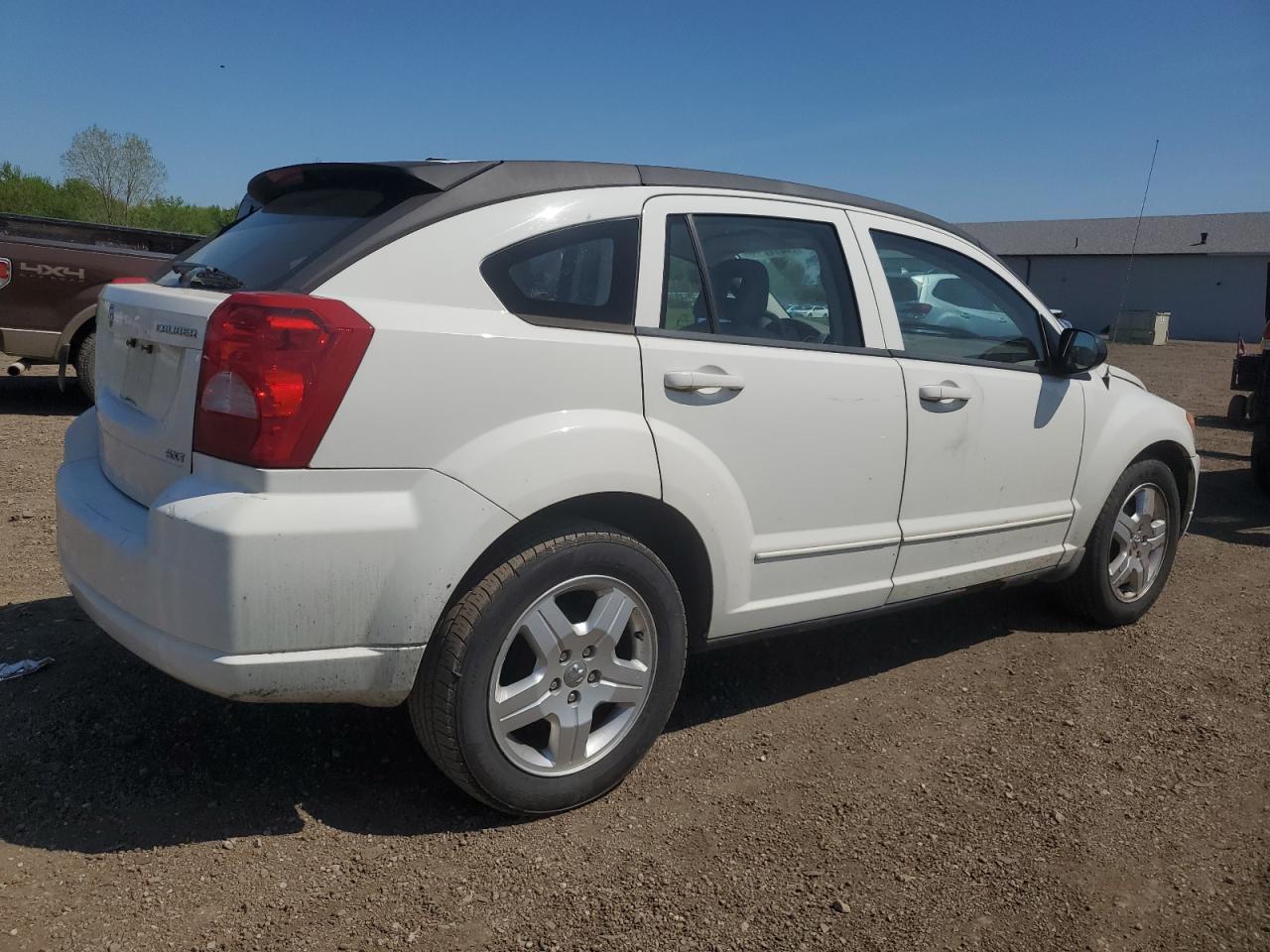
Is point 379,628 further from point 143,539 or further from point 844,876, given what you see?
point 844,876

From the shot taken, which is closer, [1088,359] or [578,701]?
[578,701]

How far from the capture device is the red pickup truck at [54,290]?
885cm

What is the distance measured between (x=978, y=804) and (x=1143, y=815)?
491 millimetres

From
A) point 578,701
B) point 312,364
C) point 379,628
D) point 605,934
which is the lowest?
point 605,934

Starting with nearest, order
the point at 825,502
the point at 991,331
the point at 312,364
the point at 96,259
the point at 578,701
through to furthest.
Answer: the point at 312,364, the point at 578,701, the point at 825,502, the point at 991,331, the point at 96,259

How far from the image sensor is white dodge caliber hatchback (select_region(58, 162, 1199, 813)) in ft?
8.29

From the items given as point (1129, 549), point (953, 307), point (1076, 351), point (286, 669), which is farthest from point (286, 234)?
point (1129, 549)

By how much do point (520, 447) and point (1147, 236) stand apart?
53.4m

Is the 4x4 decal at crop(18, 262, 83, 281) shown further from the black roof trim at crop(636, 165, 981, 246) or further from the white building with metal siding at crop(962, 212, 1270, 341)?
the white building with metal siding at crop(962, 212, 1270, 341)

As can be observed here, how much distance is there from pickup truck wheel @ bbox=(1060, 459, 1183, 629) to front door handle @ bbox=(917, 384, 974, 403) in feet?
4.02

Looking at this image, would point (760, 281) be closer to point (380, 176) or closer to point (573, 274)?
point (573, 274)

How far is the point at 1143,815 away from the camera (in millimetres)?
3213

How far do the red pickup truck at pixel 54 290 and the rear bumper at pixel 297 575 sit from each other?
7002 millimetres

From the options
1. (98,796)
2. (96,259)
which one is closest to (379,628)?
(98,796)
